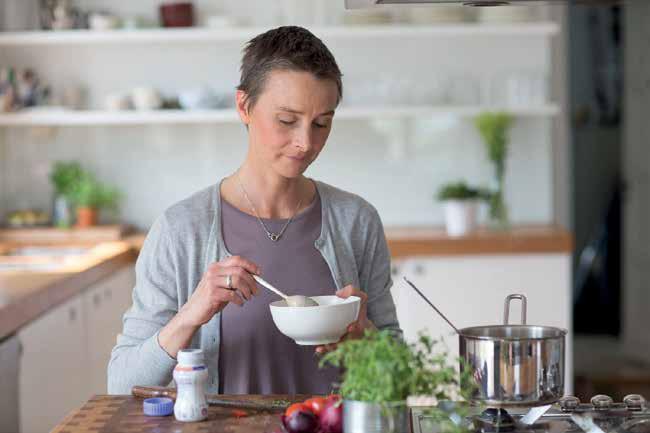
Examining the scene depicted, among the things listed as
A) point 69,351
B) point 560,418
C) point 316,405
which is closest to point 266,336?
point 316,405

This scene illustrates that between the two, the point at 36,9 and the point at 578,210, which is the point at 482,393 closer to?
the point at 36,9

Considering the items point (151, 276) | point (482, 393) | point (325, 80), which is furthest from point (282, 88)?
point (482, 393)

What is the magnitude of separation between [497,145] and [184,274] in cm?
317

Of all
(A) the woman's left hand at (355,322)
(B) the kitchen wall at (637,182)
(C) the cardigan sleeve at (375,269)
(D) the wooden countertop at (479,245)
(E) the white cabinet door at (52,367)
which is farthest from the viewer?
(B) the kitchen wall at (637,182)

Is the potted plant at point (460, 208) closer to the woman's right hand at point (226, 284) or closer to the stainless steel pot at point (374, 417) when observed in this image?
the woman's right hand at point (226, 284)

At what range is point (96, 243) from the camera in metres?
5.05

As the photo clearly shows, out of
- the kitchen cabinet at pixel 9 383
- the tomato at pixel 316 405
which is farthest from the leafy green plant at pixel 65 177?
the tomato at pixel 316 405

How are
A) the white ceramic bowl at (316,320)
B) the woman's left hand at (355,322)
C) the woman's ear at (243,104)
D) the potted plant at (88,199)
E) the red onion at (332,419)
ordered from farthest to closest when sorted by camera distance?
the potted plant at (88,199) → the woman's ear at (243,104) → the woman's left hand at (355,322) → the white ceramic bowl at (316,320) → the red onion at (332,419)

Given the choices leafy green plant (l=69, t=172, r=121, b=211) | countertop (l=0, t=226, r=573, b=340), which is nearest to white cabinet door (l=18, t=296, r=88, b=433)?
countertop (l=0, t=226, r=573, b=340)

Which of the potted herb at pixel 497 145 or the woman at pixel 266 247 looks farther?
the potted herb at pixel 497 145

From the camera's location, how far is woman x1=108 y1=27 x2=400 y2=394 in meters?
2.13

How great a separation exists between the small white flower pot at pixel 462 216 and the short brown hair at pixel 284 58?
294 centimetres

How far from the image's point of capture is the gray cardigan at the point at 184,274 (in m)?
2.17

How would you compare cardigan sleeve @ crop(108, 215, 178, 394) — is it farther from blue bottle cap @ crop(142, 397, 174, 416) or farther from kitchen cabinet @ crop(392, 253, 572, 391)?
kitchen cabinet @ crop(392, 253, 572, 391)
